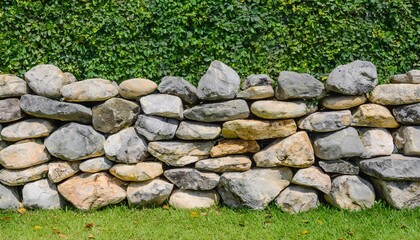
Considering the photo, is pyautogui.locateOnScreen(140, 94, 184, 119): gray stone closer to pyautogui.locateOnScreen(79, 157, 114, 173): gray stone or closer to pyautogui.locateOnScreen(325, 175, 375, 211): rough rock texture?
pyautogui.locateOnScreen(79, 157, 114, 173): gray stone

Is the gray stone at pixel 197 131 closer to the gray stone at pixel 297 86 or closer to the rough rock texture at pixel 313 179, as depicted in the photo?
the gray stone at pixel 297 86

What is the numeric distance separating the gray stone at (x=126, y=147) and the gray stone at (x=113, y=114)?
0.09 m

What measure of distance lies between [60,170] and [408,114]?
3.09 meters

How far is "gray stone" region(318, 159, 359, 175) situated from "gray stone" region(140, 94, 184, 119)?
1.36 m

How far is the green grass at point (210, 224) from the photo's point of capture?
3270 mm

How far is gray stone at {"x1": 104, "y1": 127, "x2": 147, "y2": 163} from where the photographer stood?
12.1 ft

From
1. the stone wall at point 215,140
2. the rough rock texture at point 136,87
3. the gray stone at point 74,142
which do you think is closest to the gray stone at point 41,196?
the stone wall at point 215,140

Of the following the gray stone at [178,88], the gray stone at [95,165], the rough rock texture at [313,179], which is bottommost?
the rough rock texture at [313,179]

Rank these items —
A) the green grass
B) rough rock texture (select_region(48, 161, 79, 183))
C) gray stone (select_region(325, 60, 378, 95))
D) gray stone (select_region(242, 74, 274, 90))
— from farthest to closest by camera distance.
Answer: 1. rough rock texture (select_region(48, 161, 79, 183))
2. gray stone (select_region(242, 74, 274, 90))
3. gray stone (select_region(325, 60, 378, 95))
4. the green grass

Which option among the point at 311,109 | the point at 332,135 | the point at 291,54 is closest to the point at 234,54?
the point at 291,54

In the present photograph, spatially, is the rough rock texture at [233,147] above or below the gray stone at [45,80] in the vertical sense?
below

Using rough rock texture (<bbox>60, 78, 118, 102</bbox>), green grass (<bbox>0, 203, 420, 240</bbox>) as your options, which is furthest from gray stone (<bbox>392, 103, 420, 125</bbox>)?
rough rock texture (<bbox>60, 78, 118, 102</bbox>)

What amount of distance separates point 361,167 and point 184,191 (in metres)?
1.58

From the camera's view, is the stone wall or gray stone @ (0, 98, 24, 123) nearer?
the stone wall
